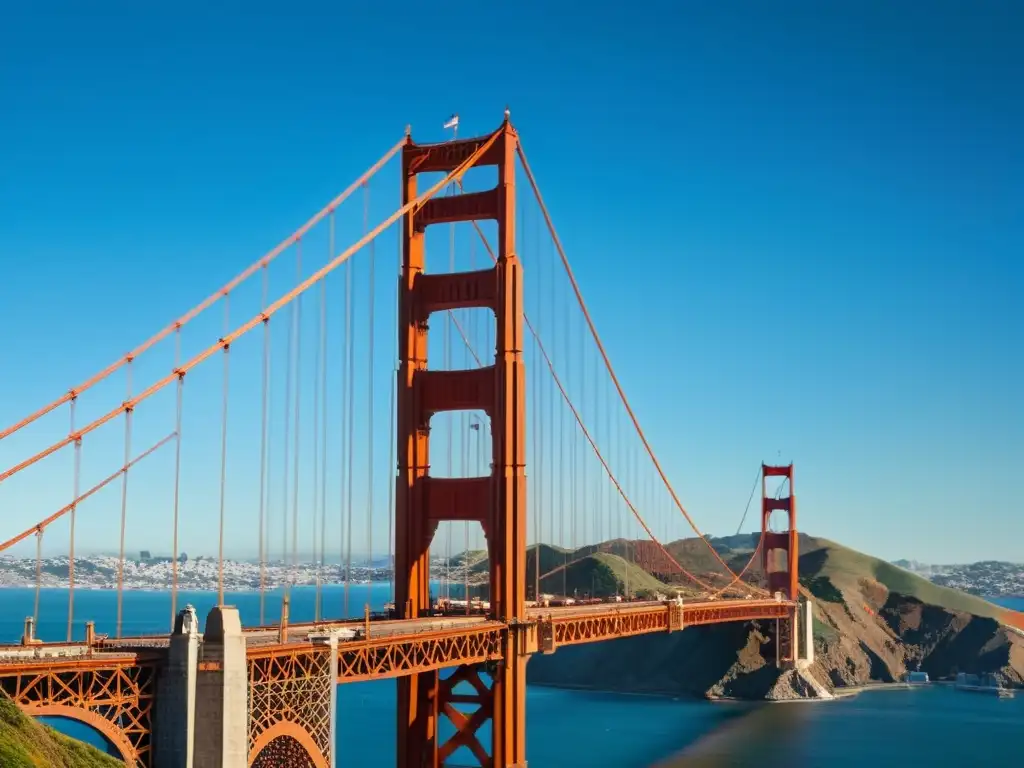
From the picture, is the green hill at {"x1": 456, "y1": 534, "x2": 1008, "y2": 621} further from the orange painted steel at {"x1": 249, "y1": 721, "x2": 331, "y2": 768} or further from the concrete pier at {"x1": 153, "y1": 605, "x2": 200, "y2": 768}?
the concrete pier at {"x1": 153, "y1": 605, "x2": 200, "y2": 768}

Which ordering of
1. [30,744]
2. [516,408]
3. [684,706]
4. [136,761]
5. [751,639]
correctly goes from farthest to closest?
[751,639] < [684,706] < [516,408] < [136,761] < [30,744]

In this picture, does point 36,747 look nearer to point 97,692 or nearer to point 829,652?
point 97,692

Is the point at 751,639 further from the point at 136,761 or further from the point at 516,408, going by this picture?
the point at 136,761

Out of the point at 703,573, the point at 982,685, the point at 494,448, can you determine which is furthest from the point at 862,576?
the point at 494,448

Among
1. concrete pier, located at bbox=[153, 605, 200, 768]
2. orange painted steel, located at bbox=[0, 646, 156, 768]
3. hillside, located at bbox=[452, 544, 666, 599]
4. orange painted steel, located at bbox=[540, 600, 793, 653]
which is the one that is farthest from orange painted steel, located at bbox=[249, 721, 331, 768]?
hillside, located at bbox=[452, 544, 666, 599]

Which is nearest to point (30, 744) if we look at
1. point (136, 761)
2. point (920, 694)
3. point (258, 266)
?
point (136, 761)
